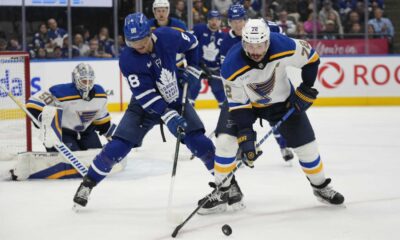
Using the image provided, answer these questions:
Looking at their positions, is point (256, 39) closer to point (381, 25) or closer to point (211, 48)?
point (211, 48)

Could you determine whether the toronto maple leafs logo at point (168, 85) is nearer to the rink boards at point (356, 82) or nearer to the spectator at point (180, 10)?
the rink boards at point (356, 82)

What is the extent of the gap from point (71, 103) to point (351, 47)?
6037 mm

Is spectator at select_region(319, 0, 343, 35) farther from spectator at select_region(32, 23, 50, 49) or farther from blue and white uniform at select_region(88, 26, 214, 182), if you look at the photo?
blue and white uniform at select_region(88, 26, 214, 182)

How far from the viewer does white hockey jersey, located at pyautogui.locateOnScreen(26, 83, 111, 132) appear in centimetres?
507

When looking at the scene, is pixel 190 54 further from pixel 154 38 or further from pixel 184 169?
pixel 184 169

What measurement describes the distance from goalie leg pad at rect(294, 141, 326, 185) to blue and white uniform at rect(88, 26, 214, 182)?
49 centimetres

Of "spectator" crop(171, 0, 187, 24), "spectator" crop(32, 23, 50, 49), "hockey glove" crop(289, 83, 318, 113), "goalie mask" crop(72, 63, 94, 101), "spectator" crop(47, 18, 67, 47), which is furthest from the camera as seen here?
"spectator" crop(171, 0, 187, 24)

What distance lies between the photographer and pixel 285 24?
34.3ft

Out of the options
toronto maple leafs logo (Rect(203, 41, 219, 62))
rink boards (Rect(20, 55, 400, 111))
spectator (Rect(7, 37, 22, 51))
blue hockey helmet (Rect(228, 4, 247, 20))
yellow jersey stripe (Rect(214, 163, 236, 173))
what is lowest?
rink boards (Rect(20, 55, 400, 111))

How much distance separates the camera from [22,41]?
375 inches

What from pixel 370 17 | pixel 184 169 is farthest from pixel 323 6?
pixel 184 169

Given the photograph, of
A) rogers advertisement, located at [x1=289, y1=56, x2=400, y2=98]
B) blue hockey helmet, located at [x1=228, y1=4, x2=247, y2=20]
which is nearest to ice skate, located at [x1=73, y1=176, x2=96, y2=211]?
blue hockey helmet, located at [x1=228, y1=4, x2=247, y2=20]

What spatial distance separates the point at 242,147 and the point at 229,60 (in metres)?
0.44

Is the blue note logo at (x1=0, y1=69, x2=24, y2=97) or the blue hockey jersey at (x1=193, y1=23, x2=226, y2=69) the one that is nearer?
the blue note logo at (x1=0, y1=69, x2=24, y2=97)
